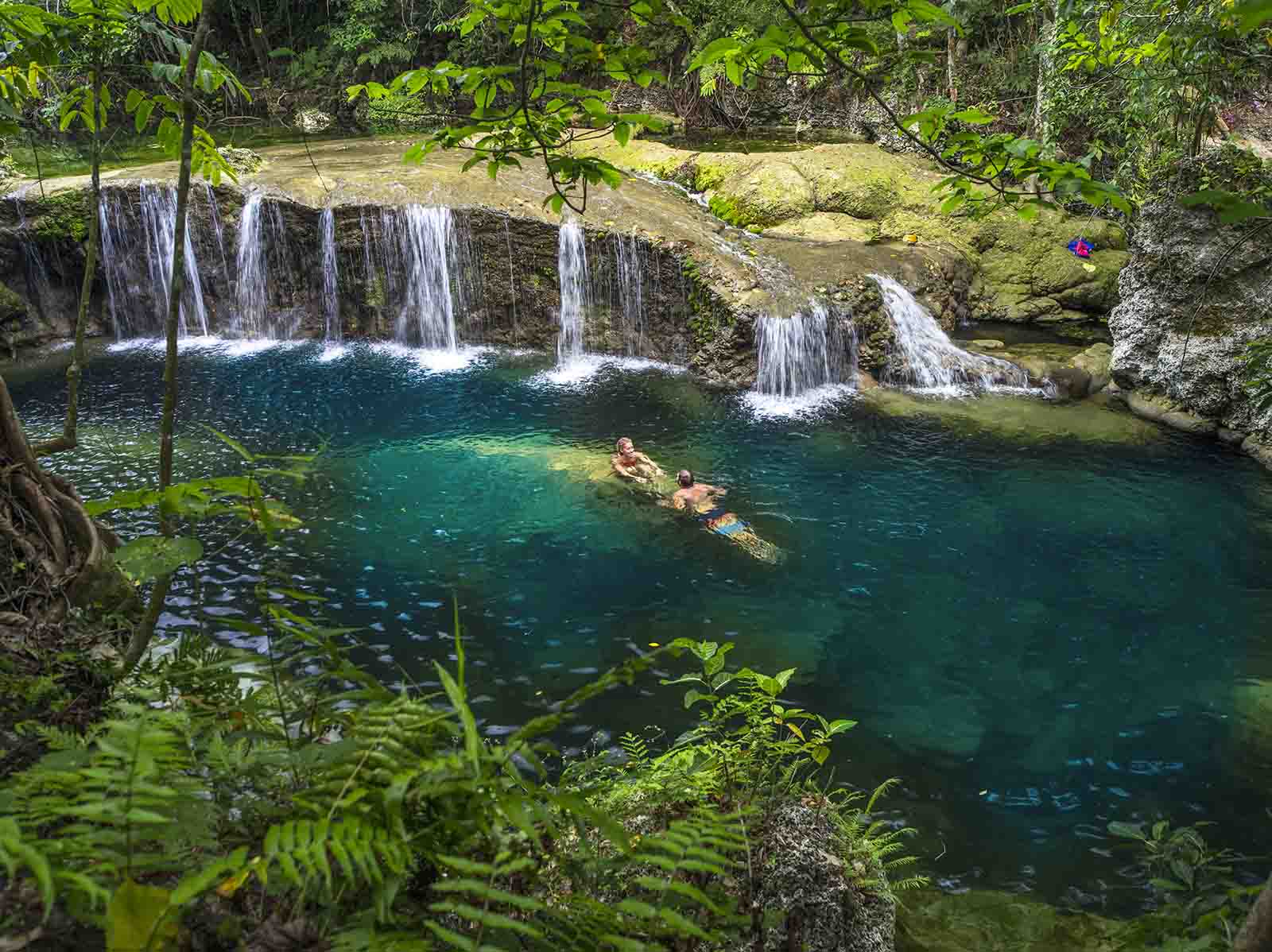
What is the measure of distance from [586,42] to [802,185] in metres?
15.0

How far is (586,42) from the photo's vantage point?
283 centimetres

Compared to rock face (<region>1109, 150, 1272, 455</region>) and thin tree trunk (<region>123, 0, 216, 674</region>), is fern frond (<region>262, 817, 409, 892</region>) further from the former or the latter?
rock face (<region>1109, 150, 1272, 455</region>)

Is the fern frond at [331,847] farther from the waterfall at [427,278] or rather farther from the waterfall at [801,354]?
the waterfall at [427,278]

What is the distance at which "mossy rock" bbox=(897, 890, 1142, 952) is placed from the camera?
11.1 feet

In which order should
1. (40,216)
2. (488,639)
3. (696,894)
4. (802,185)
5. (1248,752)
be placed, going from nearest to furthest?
(696,894) → (1248,752) → (488,639) → (40,216) → (802,185)

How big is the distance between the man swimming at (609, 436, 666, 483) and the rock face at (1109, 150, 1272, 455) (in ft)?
22.0

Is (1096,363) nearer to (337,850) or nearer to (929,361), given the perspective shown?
(929,361)

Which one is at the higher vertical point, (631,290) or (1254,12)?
(1254,12)

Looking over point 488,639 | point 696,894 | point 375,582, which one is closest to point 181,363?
point 375,582

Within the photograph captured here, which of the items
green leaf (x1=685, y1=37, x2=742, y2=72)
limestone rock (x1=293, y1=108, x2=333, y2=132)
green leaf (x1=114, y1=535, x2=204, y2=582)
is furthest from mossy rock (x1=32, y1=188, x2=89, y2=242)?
green leaf (x1=685, y1=37, x2=742, y2=72)

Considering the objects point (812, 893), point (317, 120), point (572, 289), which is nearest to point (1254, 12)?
point (812, 893)

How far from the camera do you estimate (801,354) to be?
12.6 meters

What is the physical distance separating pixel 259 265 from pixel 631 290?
7.01 metres

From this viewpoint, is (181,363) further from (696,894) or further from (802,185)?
(696,894)
